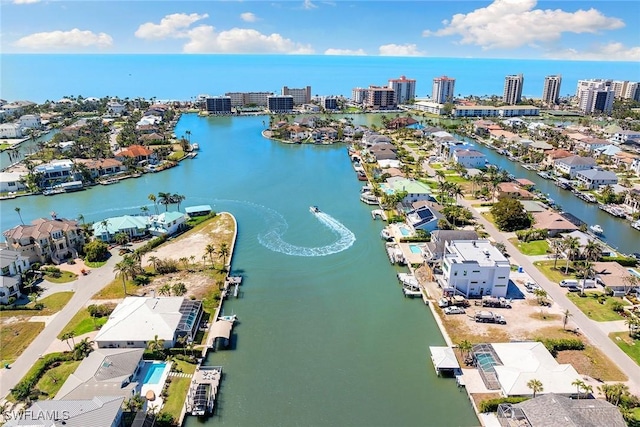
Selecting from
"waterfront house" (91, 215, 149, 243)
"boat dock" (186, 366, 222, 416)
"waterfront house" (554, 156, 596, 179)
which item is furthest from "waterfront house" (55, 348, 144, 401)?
"waterfront house" (554, 156, 596, 179)

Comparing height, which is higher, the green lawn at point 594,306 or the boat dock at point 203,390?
the green lawn at point 594,306

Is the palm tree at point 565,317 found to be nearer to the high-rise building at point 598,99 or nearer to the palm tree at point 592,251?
the palm tree at point 592,251

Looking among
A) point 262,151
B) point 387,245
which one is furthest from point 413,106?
point 387,245

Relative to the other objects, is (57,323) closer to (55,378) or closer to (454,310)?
(55,378)

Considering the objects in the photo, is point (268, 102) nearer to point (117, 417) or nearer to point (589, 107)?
point (589, 107)

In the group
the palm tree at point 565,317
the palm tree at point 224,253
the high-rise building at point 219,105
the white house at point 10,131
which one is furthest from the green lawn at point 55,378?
the high-rise building at point 219,105

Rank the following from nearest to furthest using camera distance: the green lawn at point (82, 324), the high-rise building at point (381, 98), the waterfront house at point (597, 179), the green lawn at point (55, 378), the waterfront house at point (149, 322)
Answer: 1. the green lawn at point (55, 378)
2. the waterfront house at point (149, 322)
3. the green lawn at point (82, 324)
4. the waterfront house at point (597, 179)
5. the high-rise building at point (381, 98)

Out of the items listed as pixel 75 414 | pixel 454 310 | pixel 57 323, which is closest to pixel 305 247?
pixel 454 310
